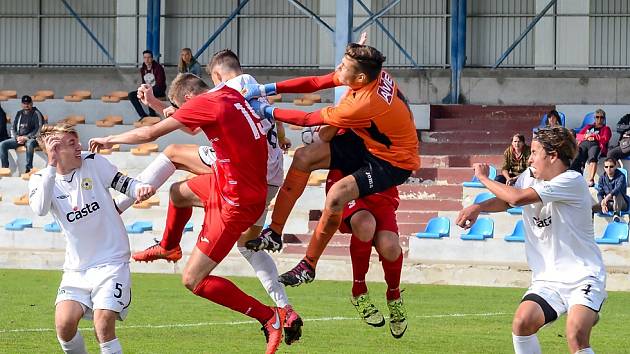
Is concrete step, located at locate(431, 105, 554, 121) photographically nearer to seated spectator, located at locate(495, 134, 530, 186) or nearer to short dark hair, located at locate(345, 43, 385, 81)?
seated spectator, located at locate(495, 134, 530, 186)

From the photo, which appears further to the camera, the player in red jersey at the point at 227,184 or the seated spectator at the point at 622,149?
the seated spectator at the point at 622,149

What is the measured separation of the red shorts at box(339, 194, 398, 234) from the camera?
11.4 meters

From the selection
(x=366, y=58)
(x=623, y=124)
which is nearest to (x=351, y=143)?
(x=366, y=58)

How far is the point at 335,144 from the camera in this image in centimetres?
1100

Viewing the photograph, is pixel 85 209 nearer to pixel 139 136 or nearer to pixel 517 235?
pixel 139 136

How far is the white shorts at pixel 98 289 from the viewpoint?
9594 millimetres

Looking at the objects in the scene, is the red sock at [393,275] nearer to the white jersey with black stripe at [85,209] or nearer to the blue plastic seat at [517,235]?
the white jersey with black stripe at [85,209]

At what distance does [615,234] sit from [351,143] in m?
11.0

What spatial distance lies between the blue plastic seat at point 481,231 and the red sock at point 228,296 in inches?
438

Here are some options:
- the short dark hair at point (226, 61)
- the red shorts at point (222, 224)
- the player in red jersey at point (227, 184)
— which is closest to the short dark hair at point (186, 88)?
the short dark hair at point (226, 61)

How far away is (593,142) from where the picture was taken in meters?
23.7

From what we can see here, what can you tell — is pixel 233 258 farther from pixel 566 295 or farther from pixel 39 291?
pixel 566 295

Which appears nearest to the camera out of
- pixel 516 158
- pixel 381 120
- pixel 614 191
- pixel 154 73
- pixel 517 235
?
pixel 381 120

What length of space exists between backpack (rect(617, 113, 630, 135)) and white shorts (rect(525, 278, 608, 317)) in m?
15.2
